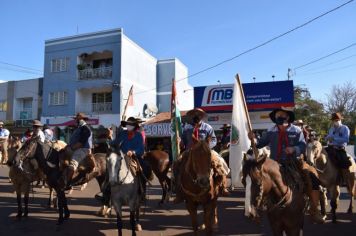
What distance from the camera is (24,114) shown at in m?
35.8

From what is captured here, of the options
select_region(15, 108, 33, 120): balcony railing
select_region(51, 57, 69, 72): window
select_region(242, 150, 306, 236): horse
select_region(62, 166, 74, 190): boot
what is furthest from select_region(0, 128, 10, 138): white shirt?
select_region(15, 108, 33, 120): balcony railing

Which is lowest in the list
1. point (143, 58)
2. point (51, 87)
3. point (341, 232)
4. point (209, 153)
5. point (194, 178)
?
point (341, 232)

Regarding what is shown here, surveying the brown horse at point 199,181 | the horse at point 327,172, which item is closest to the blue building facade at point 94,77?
the horse at point 327,172

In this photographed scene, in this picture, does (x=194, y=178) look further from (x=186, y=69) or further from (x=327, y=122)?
(x=186, y=69)

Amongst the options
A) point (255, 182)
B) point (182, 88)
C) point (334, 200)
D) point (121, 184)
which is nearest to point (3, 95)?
point (182, 88)

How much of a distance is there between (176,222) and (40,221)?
3.32 meters

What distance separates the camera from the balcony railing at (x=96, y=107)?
103 ft

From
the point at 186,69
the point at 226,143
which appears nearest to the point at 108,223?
the point at 226,143

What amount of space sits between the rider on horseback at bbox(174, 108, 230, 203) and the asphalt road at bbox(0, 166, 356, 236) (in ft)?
5.20

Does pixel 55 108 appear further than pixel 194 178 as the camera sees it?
Yes

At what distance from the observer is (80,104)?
32906mm

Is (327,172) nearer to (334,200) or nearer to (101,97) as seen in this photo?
(334,200)

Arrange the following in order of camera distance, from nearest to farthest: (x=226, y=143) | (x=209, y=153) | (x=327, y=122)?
(x=209, y=153)
(x=226, y=143)
(x=327, y=122)

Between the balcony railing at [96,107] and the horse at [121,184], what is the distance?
80.9ft
